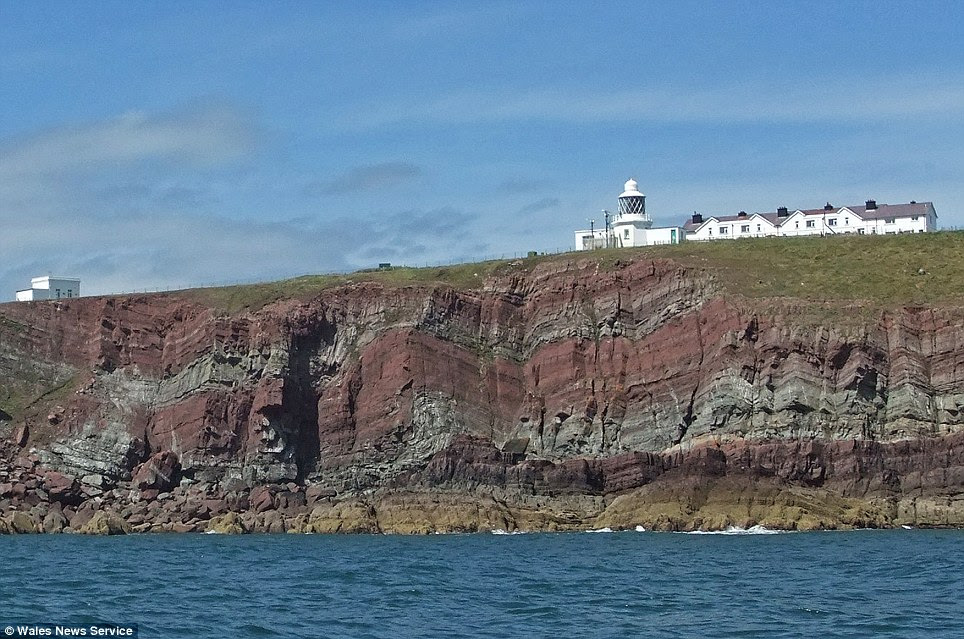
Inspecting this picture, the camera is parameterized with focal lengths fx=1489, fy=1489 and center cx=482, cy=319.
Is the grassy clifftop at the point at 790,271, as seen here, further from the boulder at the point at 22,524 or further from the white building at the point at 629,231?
the boulder at the point at 22,524

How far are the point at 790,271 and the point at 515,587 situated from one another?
48.6 meters

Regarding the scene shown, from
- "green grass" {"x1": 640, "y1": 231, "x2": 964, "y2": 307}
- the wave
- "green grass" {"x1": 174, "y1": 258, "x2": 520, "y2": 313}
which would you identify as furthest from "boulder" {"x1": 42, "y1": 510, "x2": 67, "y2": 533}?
"green grass" {"x1": 640, "y1": 231, "x2": 964, "y2": 307}

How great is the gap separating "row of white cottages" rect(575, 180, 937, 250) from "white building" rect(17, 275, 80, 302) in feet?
133

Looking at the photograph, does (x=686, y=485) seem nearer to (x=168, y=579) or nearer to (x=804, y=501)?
(x=804, y=501)

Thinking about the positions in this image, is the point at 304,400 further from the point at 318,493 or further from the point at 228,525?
the point at 228,525

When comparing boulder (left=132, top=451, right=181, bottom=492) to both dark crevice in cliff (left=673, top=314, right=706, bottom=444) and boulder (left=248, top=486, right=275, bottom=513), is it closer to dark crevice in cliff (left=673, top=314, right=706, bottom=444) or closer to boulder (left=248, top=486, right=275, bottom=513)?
boulder (left=248, top=486, right=275, bottom=513)

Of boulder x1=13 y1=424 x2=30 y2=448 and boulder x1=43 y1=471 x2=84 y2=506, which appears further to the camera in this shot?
boulder x1=13 y1=424 x2=30 y2=448

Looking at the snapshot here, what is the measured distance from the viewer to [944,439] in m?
77.1

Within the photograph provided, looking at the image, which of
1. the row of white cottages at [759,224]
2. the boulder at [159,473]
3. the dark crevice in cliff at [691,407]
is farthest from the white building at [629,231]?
the boulder at [159,473]

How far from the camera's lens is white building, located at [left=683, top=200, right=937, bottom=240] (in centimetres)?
11069

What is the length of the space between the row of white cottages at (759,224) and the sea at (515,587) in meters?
39.5

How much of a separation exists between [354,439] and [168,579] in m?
39.8

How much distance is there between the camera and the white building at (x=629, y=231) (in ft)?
351

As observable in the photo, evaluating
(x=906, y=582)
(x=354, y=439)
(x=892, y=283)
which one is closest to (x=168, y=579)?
(x=906, y=582)
